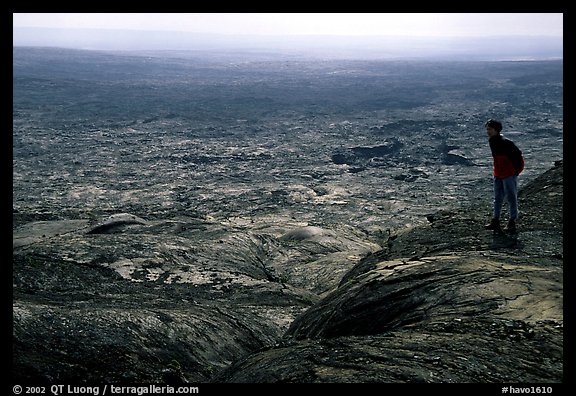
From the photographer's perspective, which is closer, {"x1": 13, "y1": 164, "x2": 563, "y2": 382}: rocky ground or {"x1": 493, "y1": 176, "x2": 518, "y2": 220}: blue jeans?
{"x1": 13, "y1": 164, "x2": 563, "y2": 382}: rocky ground

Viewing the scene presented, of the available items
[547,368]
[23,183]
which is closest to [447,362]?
[547,368]

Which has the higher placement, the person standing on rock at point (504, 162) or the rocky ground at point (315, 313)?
the person standing on rock at point (504, 162)

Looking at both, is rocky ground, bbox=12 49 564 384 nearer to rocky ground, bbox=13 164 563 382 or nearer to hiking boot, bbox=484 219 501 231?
rocky ground, bbox=13 164 563 382

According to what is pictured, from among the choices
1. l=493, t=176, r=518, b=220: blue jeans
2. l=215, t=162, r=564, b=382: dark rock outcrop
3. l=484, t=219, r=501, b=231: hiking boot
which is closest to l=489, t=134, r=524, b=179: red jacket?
l=493, t=176, r=518, b=220: blue jeans

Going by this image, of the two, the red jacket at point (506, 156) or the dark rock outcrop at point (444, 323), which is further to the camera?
the red jacket at point (506, 156)

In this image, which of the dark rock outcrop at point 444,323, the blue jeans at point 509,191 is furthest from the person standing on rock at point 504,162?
the dark rock outcrop at point 444,323

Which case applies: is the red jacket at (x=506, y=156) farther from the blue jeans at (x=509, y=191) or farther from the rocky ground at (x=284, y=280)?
the rocky ground at (x=284, y=280)

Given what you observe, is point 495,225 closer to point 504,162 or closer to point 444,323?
point 504,162
